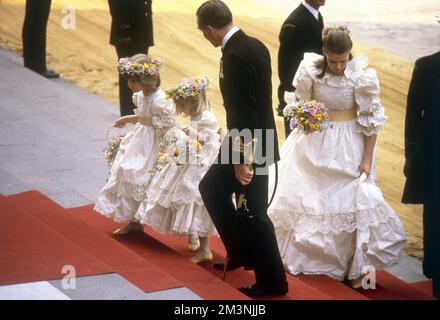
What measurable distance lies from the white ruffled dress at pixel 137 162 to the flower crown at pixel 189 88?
260mm

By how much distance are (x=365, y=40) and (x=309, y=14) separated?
→ 649 cm

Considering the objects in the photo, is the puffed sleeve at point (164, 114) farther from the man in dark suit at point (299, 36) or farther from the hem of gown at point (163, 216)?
the man in dark suit at point (299, 36)

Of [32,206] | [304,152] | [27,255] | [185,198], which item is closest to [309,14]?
[304,152]

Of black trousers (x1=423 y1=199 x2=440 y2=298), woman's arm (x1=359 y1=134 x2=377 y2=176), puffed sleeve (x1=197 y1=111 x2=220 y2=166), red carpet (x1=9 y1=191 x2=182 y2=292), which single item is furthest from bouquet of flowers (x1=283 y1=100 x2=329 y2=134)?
red carpet (x1=9 y1=191 x2=182 y2=292)

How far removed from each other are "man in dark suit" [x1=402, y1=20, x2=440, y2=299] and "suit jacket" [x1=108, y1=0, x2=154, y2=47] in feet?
11.3

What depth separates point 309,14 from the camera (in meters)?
7.79

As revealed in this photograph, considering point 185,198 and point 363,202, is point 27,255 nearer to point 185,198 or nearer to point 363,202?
point 185,198

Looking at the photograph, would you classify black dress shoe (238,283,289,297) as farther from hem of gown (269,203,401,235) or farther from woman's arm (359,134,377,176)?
woman's arm (359,134,377,176)

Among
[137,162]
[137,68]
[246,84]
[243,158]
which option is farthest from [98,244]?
[246,84]

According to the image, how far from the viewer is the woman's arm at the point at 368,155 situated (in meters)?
6.56

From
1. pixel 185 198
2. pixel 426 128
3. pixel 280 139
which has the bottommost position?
pixel 280 139

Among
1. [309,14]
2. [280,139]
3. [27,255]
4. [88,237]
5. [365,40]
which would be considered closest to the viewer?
[27,255]

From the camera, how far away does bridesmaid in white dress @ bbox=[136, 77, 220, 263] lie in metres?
6.47

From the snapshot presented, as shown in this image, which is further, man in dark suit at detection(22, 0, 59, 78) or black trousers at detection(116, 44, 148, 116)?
man in dark suit at detection(22, 0, 59, 78)
